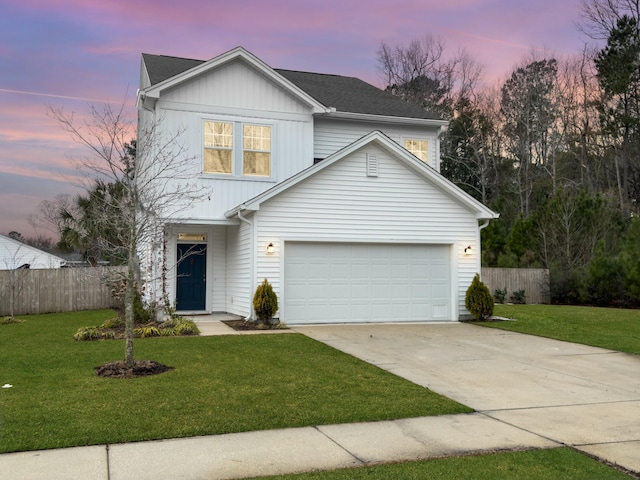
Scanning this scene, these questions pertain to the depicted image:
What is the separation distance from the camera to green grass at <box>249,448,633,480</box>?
174 inches

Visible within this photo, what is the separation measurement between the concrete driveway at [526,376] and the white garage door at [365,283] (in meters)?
1.10

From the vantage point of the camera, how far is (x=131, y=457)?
483cm

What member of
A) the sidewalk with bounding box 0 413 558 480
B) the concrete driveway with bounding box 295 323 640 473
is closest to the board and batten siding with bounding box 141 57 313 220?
the concrete driveway with bounding box 295 323 640 473

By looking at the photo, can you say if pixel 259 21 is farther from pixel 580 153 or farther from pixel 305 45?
pixel 580 153

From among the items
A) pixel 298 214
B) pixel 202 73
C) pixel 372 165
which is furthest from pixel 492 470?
pixel 202 73

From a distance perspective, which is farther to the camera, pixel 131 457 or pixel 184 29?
pixel 184 29

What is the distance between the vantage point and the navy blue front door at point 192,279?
55.4 feet

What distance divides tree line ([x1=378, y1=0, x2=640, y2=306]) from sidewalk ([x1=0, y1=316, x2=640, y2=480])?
53.4ft

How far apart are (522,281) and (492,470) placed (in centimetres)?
2060

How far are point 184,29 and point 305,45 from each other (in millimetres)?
6987

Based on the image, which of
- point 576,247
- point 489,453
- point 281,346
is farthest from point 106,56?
point 576,247

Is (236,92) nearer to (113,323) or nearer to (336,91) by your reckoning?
(336,91)

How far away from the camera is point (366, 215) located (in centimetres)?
1512

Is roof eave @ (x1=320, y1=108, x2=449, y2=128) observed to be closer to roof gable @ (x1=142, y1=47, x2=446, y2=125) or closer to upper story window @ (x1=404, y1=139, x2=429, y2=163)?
roof gable @ (x1=142, y1=47, x2=446, y2=125)
